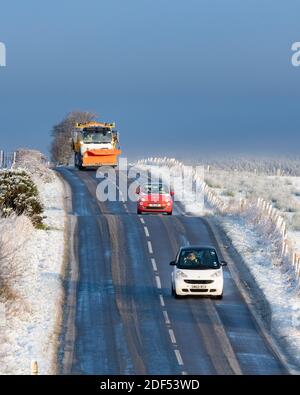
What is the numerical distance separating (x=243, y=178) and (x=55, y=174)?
18306 millimetres

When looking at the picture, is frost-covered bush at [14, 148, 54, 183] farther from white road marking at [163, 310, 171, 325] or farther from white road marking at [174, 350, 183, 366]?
white road marking at [174, 350, 183, 366]

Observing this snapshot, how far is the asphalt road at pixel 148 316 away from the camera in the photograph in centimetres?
2688

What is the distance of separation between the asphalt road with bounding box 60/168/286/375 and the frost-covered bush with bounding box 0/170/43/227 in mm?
2156

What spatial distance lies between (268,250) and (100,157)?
2932 cm

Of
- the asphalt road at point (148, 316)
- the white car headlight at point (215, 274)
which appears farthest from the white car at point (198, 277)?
the asphalt road at point (148, 316)

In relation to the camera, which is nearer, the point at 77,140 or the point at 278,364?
the point at 278,364

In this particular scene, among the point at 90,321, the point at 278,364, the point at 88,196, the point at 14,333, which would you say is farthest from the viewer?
the point at 88,196

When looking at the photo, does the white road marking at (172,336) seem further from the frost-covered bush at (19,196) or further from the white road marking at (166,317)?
the frost-covered bush at (19,196)

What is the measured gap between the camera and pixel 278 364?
27.0 metres

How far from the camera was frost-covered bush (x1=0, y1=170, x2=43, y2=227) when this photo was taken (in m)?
46.2

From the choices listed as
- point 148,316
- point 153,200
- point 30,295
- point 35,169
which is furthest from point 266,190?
point 148,316
